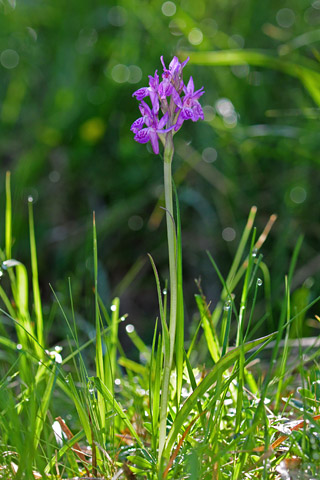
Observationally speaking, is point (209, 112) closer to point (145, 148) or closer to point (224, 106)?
point (224, 106)

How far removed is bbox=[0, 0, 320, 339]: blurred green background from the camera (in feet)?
6.79

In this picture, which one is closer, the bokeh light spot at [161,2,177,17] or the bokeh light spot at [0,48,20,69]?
the bokeh light spot at [161,2,177,17]

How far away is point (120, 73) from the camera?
234 cm

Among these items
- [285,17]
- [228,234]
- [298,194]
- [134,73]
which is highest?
[285,17]

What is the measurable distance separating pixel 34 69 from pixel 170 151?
1.93m

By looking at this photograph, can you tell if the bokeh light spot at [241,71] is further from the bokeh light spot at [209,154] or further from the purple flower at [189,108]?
the purple flower at [189,108]

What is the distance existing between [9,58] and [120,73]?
0.66 m

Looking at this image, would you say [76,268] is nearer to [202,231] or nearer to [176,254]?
[202,231]

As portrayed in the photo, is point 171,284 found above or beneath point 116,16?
beneath

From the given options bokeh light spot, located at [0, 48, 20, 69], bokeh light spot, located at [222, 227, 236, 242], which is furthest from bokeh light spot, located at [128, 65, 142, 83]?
bokeh light spot, located at [222, 227, 236, 242]

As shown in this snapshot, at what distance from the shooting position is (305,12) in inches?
97.1

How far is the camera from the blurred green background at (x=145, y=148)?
207cm

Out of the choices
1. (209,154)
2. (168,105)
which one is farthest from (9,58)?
(168,105)

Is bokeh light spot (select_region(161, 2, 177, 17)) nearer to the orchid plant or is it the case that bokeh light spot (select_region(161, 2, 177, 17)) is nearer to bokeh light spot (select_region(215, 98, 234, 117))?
bokeh light spot (select_region(215, 98, 234, 117))
